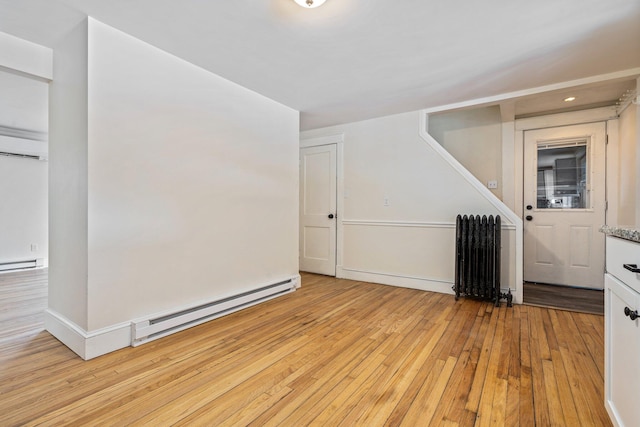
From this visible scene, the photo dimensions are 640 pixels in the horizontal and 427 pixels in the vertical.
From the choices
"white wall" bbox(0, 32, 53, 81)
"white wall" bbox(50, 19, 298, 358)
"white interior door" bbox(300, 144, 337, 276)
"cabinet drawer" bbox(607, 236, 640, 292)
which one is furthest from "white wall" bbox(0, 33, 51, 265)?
"cabinet drawer" bbox(607, 236, 640, 292)

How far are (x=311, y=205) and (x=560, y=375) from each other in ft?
11.4

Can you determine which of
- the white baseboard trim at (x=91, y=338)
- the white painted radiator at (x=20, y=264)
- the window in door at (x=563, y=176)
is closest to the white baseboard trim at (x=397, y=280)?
the window in door at (x=563, y=176)

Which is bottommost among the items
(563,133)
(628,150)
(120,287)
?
(120,287)

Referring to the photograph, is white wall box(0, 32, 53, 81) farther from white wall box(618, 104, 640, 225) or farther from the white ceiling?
white wall box(618, 104, 640, 225)

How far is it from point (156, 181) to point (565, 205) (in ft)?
15.6

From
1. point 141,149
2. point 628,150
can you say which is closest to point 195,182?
point 141,149

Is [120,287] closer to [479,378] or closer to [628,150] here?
[479,378]

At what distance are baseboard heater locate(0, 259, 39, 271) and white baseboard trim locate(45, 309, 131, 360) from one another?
3.78 metres

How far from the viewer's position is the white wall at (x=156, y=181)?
6.54ft

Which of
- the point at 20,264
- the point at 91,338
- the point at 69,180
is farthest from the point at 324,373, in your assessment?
the point at 20,264

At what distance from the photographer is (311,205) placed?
185 inches

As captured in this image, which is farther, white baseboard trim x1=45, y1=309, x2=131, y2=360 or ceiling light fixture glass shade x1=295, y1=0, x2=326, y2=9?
white baseboard trim x1=45, y1=309, x2=131, y2=360

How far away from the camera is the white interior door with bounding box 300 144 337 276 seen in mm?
4480

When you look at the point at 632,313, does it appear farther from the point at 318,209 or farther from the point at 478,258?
the point at 318,209
